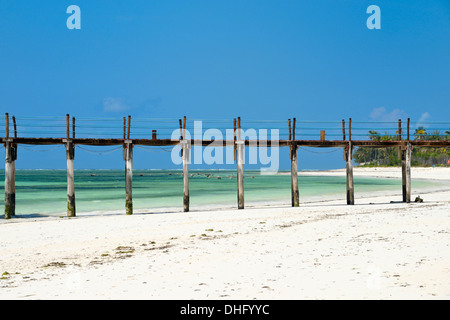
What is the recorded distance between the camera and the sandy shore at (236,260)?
6426 mm

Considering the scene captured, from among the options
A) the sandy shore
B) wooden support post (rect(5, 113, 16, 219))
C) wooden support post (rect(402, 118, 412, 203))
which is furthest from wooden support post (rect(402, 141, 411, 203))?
wooden support post (rect(5, 113, 16, 219))

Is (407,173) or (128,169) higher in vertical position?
(128,169)

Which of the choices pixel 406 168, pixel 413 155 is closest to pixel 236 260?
pixel 406 168

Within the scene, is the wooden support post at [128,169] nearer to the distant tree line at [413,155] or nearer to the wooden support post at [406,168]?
the wooden support post at [406,168]

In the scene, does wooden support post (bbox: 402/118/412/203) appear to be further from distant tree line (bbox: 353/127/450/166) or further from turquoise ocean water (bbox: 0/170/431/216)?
distant tree line (bbox: 353/127/450/166)

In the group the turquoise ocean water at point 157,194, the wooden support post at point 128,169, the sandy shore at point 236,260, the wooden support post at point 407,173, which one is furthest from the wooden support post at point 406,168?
the wooden support post at point 128,169

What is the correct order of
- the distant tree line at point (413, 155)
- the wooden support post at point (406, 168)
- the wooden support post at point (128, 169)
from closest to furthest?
the wooden support post at point (128, 169), the wooden support post at point (406, 168), the distant tree line at point (413, 155)

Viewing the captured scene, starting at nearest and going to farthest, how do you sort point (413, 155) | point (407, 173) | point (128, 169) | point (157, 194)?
point (128, 169), point (407, 173), point (157, 194), point (413, 155)

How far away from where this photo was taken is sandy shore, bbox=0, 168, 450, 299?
643 centimetres

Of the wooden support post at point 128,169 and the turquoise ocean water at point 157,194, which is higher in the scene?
the wooden support post at point 128,169

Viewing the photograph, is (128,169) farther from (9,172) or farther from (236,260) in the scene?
Result: (236,260)

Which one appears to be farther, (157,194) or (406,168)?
(157,194)

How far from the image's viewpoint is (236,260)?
8.64 m
